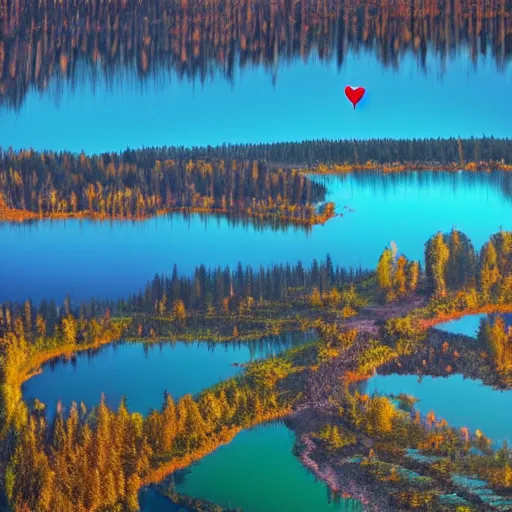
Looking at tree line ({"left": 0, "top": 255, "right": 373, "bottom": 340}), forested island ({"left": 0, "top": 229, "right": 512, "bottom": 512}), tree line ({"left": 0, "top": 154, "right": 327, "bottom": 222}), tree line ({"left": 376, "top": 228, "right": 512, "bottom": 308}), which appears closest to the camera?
forested island ({"left": 0, "top": 229, "right": 512, "bottom": 512})

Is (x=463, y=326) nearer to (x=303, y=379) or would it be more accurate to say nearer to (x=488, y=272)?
(x=488, y=272)

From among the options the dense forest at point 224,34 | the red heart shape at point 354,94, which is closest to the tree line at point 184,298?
the red heart shape at point 354,94

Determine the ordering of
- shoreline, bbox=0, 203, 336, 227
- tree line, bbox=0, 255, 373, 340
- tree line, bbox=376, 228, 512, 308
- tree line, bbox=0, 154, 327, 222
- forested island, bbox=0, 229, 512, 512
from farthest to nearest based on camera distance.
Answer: tree line, bbox=0, 154, 327, 222, shoreline, bbox=0, 203, 336, 227, tree line, bbox=376, 228, 512, 308, tree line, bbox=0, 255, 373, 340, forested island, bbox=0, 229, 512, 512

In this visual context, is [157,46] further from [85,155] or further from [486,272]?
[486,272]

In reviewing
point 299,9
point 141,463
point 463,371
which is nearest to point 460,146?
point 299,9

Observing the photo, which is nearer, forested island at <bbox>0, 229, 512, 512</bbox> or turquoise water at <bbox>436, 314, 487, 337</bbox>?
forested island at <bbox>0, 229, 512, 512</bbox>

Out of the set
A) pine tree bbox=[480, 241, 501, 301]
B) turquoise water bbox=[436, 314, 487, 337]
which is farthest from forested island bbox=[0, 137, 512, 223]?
turquoise water bbox=[436, 314, 487, 337]

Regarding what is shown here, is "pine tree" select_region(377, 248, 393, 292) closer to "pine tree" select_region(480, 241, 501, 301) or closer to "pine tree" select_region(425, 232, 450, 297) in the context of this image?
"pine tree" select_region(425, 232, 450, 297)

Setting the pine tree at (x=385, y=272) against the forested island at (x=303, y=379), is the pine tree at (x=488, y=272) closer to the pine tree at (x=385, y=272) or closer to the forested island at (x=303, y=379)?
the forested island at (x=303, y=379)
